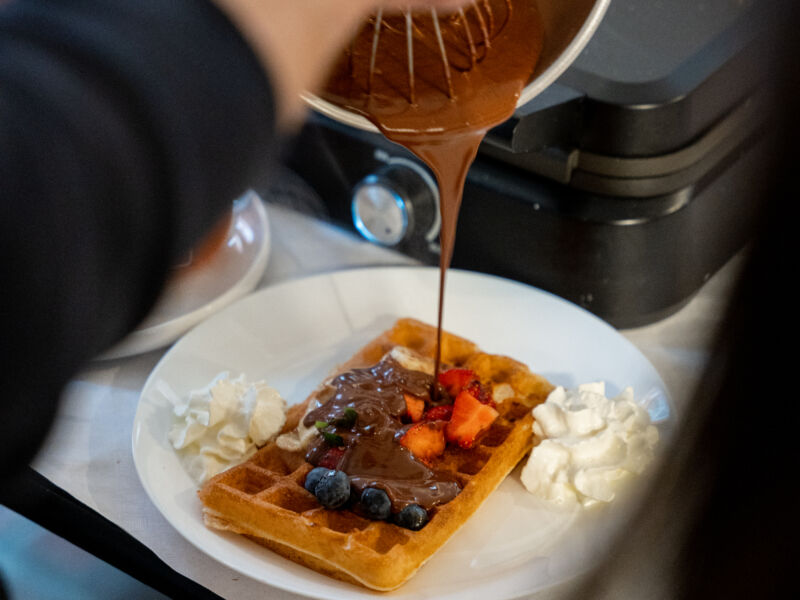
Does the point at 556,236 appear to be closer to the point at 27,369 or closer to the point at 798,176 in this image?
the point at 27,369

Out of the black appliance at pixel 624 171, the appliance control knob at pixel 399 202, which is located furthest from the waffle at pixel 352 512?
the appliance control knob at pixel 399 202

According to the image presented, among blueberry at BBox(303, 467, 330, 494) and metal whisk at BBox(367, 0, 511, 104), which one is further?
blueberry at BBox(303, 467, 330, 494)

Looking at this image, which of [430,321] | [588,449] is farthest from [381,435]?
[430,321]

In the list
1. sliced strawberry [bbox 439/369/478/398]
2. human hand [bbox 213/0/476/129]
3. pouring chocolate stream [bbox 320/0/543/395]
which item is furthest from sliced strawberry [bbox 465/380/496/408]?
human hand [bbox 213/0/476/129]

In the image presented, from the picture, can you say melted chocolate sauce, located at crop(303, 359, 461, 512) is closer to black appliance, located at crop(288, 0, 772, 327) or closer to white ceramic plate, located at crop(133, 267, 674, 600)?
white ceramic plate, located at crop(133, 267, 674, 600)

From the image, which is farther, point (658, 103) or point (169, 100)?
point (658, 103)

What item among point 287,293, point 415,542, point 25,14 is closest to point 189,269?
point 287,293
